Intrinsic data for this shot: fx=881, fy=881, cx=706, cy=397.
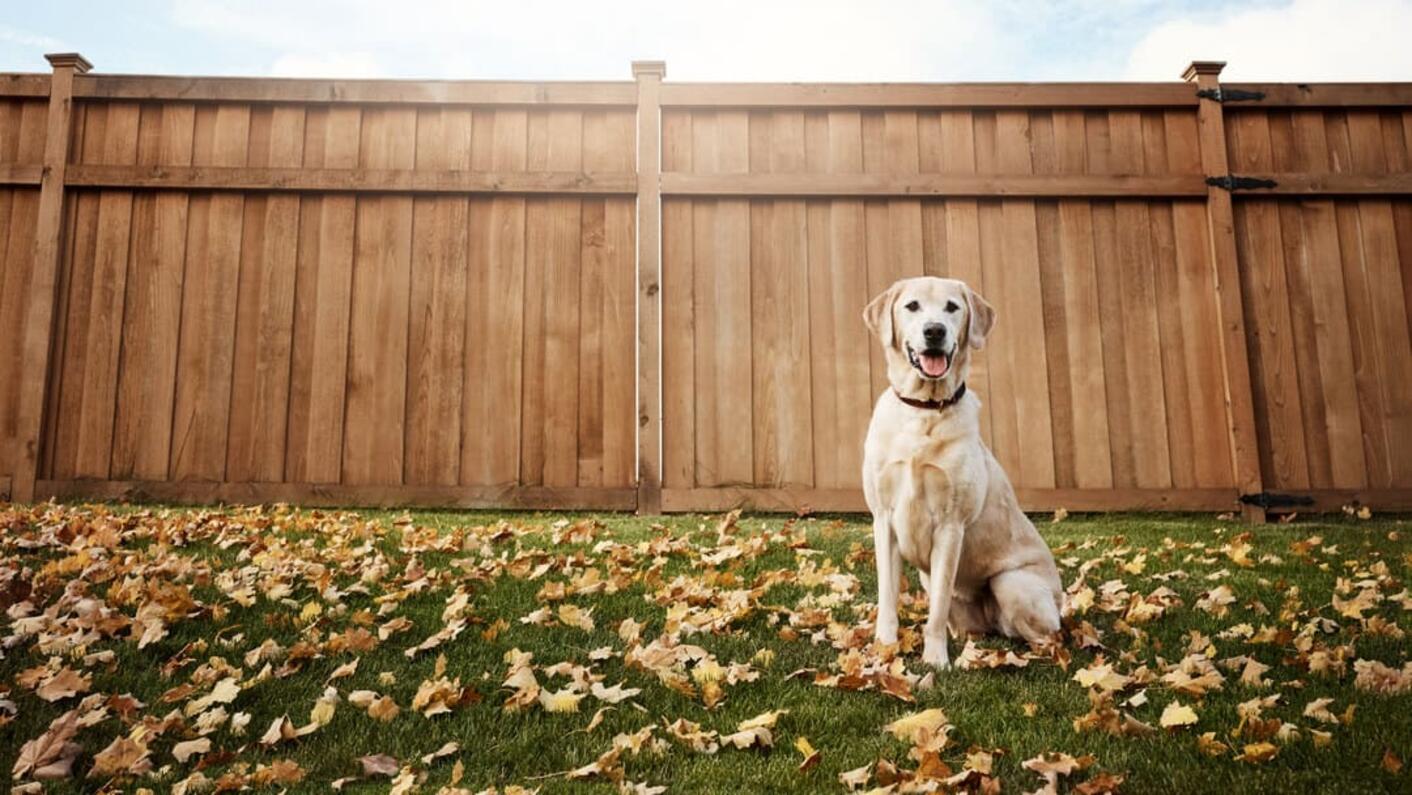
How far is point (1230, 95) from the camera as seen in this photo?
6.37 metres

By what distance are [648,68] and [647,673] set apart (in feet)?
16.0

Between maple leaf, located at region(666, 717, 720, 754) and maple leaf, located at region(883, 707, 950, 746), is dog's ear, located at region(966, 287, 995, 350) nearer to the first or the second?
maple leaf, located at region(883, 707, 950, 746)

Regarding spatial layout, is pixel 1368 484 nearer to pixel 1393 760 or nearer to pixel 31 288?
pixel 1393 760

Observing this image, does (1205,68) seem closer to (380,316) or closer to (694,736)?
(380,316)

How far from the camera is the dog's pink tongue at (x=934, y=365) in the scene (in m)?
2.98

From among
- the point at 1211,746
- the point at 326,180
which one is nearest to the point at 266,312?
the point at 326,180

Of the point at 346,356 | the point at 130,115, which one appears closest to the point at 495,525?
the point at 346,356

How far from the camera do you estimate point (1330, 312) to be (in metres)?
6.16

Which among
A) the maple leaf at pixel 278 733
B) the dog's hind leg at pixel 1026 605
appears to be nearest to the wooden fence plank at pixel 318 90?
the dog's hind leg at pixel 1026 605

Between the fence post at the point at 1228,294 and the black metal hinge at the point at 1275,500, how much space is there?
3 cm

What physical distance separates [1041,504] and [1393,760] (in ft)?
13.2

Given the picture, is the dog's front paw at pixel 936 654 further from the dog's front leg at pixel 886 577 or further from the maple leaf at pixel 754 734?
the maple leaf at pixel 754 734

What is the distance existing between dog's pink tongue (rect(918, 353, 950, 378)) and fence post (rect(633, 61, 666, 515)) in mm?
3243

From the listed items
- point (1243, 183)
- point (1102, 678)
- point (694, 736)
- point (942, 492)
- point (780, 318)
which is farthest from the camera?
point (1243, 183)
